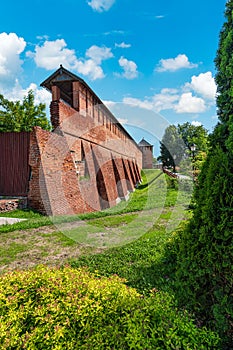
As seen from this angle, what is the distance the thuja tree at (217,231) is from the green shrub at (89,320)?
0.34 metres

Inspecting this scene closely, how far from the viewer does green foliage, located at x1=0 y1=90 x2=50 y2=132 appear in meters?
22.2

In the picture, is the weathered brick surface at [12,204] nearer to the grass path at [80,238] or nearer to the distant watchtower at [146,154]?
the grass path at [80,238]

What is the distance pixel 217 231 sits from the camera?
6.73 feet

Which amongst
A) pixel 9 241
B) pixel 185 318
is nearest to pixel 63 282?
Answer: pixel 185 318

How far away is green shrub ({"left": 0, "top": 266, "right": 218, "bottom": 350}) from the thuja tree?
34cm

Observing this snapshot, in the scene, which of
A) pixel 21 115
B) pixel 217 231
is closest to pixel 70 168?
pixel 217 231

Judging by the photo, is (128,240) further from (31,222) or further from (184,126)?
(184,126)

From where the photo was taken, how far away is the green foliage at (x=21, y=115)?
22.2 m

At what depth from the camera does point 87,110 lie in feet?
50.3

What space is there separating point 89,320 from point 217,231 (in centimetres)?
130

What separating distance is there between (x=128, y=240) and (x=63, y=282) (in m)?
3.37

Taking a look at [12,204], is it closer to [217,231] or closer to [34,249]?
[34,249]

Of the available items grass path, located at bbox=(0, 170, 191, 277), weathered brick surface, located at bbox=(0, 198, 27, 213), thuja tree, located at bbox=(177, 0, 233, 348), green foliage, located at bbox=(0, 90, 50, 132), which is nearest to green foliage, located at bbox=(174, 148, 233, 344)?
thuja tree, located at bbox=(177, 0, 233, 348)

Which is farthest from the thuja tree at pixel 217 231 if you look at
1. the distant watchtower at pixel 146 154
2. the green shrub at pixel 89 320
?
the distant watchtower at pixel 146 154
